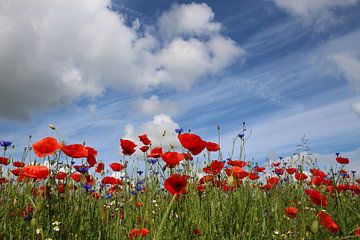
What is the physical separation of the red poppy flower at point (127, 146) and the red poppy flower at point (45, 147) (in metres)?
0.85

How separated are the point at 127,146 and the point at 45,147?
0.95m

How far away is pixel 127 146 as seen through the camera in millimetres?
3455

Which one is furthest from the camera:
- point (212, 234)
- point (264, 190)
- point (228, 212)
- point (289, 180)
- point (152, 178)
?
point (289, 180)

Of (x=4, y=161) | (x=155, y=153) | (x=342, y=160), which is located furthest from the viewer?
(x=342, y=160)

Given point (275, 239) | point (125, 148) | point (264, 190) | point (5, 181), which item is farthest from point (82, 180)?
point (264, 190)

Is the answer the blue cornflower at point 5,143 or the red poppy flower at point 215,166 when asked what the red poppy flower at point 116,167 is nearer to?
the red poppy flower at point 215,166

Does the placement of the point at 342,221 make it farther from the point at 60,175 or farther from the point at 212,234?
the point at 60,175

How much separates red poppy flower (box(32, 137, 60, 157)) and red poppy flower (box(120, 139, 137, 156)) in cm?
85

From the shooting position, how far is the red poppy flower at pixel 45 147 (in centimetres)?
263

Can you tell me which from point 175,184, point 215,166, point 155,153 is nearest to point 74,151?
point 155,153

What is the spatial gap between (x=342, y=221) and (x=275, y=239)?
26.2 inches

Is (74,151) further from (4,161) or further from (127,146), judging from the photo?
(4,161)

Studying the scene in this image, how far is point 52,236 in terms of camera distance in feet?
9.37

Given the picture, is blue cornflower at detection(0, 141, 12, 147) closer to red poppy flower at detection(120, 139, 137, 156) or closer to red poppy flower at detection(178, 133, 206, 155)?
red poppy flower at detection(120, 139, 137, 156)
